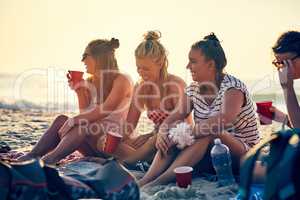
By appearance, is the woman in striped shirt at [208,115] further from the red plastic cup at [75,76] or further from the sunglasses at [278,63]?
the red plastic cup at [75,76]

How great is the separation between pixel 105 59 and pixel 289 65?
77.7 inches

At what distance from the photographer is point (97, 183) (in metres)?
2.84

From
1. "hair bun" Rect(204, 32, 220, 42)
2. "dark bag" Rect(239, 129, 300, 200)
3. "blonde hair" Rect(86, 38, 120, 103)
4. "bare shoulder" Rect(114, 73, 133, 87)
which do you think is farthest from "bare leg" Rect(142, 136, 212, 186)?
"dark bag" Rect(239, 129, 300, 200)

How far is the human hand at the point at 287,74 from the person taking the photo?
3965mm

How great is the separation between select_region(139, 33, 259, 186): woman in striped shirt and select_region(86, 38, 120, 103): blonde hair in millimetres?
977

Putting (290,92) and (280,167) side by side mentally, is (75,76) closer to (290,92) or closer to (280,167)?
(290,92)

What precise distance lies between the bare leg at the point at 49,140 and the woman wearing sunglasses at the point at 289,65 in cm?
225

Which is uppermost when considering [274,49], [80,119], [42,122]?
[274,49]

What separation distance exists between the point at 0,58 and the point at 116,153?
598 inches

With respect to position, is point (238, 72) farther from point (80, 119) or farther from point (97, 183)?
point (97, 183)

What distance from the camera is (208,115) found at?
4398mm

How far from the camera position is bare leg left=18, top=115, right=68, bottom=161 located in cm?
516

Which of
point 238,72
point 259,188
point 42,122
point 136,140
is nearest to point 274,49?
point 259,188

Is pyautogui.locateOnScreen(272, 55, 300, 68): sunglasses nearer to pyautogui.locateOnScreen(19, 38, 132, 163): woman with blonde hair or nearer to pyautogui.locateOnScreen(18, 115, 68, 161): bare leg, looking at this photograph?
pyautogui.locateOnScreen(19, 38, 132, 163): woman with blonde hair
